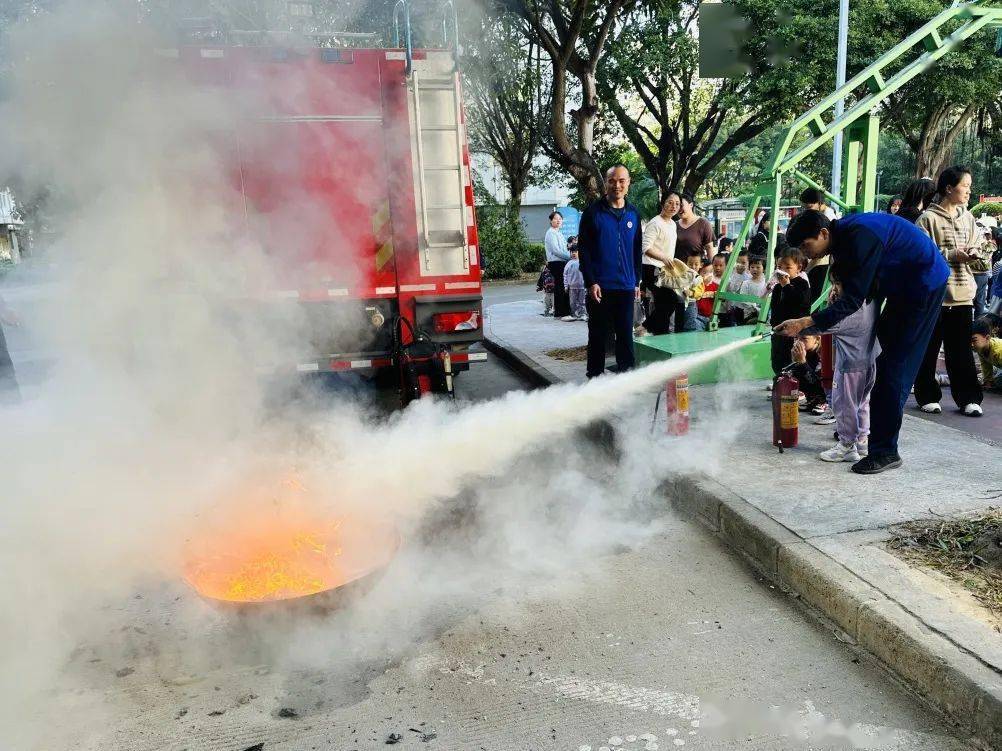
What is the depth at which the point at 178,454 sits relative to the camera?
381cm

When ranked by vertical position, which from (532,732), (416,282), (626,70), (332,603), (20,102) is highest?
(626,70)

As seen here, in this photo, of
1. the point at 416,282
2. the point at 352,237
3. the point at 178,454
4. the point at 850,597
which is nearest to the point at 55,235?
the point at 178,454

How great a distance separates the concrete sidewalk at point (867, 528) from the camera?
2.42 m

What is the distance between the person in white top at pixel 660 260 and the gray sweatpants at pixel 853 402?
3237mm

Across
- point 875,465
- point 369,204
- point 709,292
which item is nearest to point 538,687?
point 875,465

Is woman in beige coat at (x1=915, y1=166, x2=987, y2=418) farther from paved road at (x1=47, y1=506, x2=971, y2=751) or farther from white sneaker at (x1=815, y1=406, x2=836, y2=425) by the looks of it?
paved road at (x1=47, y1=506, x2=971, y2=751)

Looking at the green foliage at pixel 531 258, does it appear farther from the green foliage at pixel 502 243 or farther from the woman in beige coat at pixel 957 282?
the woman in beige coat at pixel 957 282

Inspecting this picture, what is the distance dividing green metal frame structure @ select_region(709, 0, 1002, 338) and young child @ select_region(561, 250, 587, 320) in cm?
440

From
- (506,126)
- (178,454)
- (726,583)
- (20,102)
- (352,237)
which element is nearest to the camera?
(20,102)

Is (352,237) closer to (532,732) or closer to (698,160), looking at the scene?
(532,732)

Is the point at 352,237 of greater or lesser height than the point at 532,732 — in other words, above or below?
above

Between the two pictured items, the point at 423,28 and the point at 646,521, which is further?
the point at 423,28

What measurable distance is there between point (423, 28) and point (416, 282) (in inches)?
74.9

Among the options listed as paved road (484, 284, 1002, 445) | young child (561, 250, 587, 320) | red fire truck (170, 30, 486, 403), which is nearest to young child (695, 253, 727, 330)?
young child (561, 250, 587, 320)
